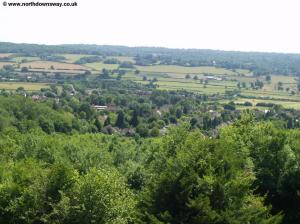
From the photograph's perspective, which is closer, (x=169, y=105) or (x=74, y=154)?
(x=74, y=154)

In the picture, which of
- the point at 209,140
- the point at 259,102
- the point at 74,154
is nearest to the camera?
the point at 209,140

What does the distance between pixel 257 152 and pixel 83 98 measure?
499 feet

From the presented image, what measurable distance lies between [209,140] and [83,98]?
15704 cm

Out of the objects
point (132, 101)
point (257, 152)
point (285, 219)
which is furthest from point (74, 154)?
point (132, 101)

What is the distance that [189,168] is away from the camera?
1222 inches

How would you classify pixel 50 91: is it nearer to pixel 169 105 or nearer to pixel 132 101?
pixel 132 101

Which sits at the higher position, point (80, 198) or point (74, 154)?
point (80, 198)

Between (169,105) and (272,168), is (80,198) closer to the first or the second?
(272,168)

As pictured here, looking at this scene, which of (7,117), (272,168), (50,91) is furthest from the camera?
(50,91)

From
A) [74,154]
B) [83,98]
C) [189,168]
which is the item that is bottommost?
[83,98]

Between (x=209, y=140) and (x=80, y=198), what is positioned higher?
(x=209, y=140)

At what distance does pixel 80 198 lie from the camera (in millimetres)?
30828

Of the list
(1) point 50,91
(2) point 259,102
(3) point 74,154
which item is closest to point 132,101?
(1) point 50,91

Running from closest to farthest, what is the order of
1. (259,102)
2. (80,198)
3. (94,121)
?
(80,198) → (94,121) → (259,102)
